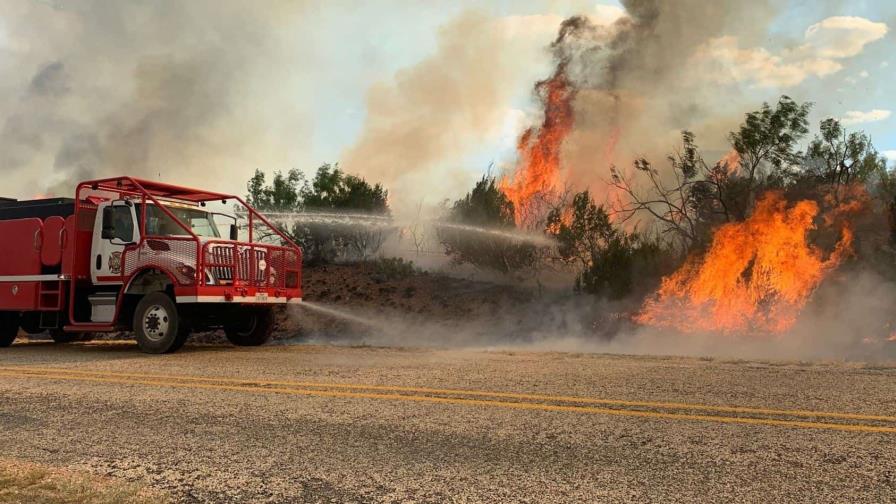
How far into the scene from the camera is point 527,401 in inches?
243

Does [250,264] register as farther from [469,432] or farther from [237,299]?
[469,432]

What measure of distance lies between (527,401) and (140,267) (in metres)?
8.31

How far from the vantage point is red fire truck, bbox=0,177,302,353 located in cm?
1134

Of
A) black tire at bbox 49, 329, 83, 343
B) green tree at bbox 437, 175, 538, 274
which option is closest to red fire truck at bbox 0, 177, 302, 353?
black tire at bbox 49, 329, 83, 343

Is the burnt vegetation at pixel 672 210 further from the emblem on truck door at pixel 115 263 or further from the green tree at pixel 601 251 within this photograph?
the emblem on truck door at pixel 115 263

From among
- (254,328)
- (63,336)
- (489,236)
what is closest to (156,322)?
(254,328)

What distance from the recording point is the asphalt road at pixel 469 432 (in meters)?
3.71

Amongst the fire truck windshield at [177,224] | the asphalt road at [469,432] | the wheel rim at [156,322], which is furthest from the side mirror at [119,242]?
the asphalt road at [469,432]

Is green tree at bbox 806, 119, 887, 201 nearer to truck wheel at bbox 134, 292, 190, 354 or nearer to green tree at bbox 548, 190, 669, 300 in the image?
green tree at bbox 548, 190, 669, 300

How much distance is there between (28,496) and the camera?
3598mm

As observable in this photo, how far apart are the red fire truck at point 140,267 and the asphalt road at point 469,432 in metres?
2.84

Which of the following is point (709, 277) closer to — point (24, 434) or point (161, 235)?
point (161, 235)

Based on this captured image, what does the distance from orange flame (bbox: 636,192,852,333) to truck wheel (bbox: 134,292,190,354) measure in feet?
40.1

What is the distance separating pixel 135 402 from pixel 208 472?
2853 millimetres
